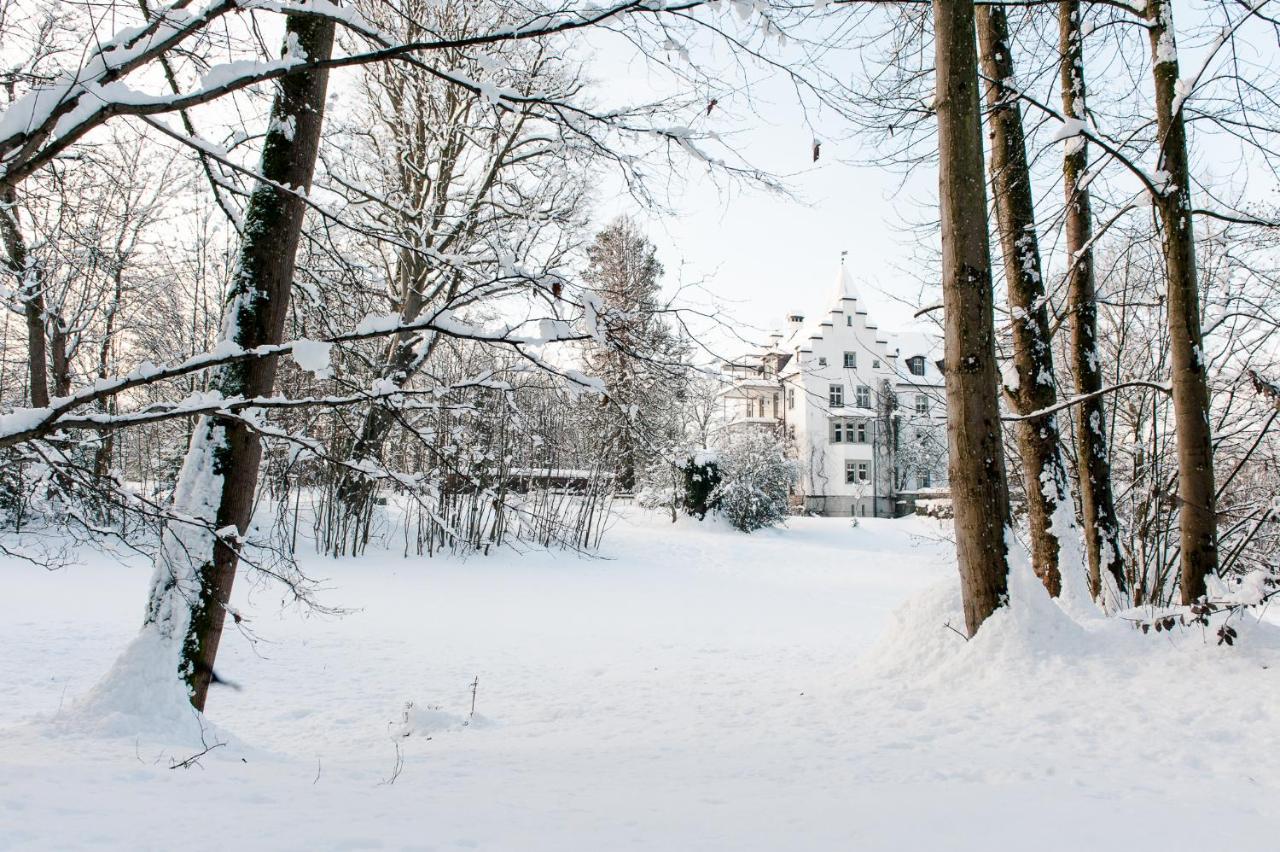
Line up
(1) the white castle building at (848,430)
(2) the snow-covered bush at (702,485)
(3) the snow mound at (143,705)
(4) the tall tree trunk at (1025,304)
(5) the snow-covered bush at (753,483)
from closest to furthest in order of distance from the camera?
(3) the snow mound at (143,705) < (4) the tall tree trunk at (1025,304) < (2) the snow-covered bush at (702,485) < (5) the snow-covered bush at (753,483) < (1) the white castle building at (848,430)

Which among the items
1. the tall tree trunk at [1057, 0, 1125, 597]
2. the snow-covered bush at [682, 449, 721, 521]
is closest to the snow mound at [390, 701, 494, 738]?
the tall tree trunk at [1057, 0, 1125, 597]

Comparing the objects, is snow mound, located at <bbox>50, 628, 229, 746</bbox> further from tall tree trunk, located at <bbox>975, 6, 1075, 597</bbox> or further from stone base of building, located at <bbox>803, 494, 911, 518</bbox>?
stone base of building, located at <bbox>803, 494, 911, 518</bbox>

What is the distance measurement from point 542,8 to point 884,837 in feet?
11.4

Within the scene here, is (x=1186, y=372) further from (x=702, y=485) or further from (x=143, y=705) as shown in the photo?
(x=702, y=485)

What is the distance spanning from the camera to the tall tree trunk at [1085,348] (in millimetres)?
6203

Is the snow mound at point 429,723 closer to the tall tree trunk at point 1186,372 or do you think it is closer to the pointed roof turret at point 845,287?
the tall tree trunk at point 1186,372

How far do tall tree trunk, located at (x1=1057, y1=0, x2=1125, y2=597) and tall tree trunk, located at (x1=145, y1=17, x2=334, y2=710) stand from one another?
538 cm

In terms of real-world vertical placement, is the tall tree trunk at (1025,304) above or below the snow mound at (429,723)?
above

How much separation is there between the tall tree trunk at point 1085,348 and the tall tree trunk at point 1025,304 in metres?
0.38

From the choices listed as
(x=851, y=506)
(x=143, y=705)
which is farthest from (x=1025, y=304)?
(x=851, y=506)

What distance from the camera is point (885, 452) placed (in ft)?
118

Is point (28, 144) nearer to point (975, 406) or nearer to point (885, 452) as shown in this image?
point (975, 406)

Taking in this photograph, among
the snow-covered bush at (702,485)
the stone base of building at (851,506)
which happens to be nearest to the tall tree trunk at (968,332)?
the snow-covered bush at (702,485)

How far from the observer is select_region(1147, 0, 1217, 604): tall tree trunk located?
196 inches
